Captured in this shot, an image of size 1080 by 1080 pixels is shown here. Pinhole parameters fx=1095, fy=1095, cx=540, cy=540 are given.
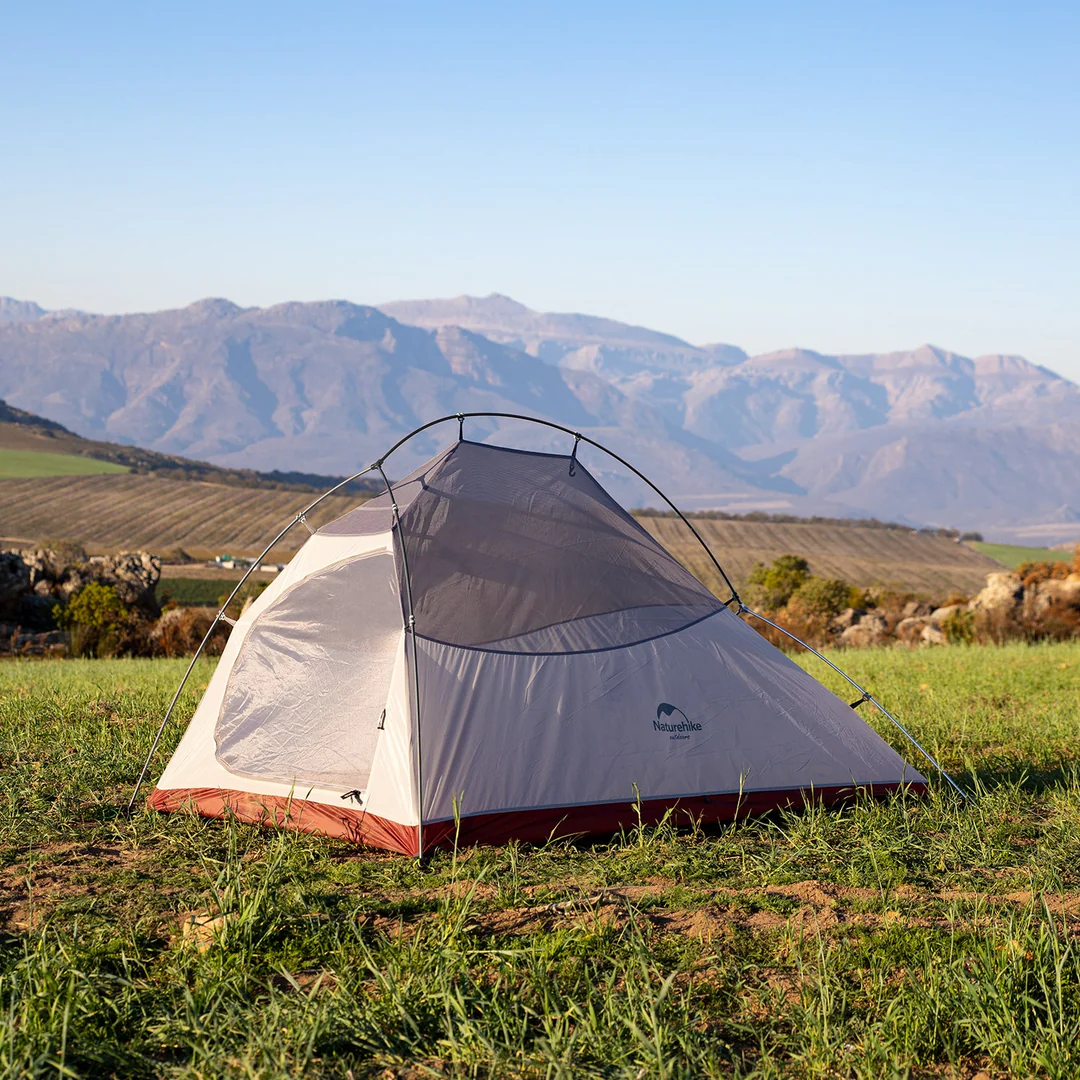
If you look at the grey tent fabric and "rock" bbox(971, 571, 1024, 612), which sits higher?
the grey tent fabric

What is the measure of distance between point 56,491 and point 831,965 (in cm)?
13080

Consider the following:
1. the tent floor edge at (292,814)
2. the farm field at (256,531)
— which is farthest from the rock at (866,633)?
the farm field at (256,531)

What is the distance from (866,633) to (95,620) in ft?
59.0

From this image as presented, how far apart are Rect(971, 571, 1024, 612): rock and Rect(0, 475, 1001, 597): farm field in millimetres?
57292

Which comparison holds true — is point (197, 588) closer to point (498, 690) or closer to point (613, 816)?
point (498, 690)

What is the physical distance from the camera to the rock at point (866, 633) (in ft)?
82.1

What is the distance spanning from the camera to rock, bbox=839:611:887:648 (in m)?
25.0

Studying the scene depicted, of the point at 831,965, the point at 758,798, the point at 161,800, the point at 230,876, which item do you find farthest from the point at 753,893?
the point at 161,800

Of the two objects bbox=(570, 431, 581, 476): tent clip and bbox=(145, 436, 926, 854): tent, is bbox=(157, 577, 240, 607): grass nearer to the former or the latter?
bbox=(145, 436, 926, 854): tent

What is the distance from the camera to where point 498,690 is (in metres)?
6.43

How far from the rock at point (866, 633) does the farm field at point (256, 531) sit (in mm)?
54766

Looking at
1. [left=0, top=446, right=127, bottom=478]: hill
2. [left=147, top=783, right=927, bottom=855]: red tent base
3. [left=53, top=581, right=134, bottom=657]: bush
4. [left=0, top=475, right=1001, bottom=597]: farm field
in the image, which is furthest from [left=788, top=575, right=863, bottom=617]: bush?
[left=0, top=446, right=127, bottom=478]: hill

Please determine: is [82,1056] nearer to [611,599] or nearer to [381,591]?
A: [381,591]

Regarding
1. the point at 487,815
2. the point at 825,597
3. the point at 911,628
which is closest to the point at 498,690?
the point at 487,815
